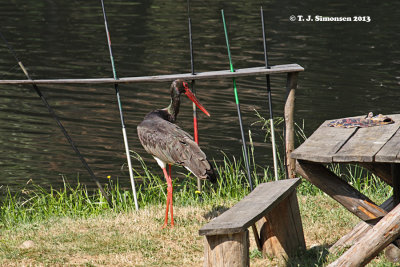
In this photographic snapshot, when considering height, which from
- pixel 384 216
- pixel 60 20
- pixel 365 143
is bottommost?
pixel 384 216

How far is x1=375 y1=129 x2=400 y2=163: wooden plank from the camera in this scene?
4555 mm

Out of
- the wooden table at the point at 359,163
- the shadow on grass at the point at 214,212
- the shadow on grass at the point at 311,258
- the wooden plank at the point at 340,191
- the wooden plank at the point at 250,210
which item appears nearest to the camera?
the wooden plank at the point at 250,210

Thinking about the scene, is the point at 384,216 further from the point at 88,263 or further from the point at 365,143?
the point at 88,263

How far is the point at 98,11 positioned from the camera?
26031 millimetres

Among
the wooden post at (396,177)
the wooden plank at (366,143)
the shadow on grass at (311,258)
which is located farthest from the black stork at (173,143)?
the wooden post at (396,177)

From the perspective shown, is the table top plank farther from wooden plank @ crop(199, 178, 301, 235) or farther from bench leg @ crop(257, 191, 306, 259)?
bench leg @ crop(257, 191, 306, 259)

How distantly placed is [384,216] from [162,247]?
6.86 ft

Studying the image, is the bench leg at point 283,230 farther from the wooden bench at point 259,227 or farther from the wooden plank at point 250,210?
the wooden plank at point 250,210

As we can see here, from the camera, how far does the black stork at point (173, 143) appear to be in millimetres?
6574

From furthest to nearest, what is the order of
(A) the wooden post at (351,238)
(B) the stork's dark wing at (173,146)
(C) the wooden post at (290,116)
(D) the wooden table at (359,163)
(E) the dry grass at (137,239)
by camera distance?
1. (C) the wooden post at (290,116)
2. (B) the stork's dark wing at (173,146)
3. (E) the dry grass at (137,239)
4. (A) the wooden post at (351,238)
5. (D) the wooden table at (359,163)

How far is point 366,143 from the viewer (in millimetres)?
4957

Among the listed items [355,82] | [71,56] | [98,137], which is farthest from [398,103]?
[71,56]

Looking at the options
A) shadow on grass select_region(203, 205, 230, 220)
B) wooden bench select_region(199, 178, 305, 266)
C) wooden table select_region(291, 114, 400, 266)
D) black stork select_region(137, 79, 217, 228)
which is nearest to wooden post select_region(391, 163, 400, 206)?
wooden table select_region(291, 114, 400, 266)

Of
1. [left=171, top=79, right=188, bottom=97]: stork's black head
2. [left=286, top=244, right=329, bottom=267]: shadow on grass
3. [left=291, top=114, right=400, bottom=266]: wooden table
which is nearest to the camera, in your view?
[left=291, top=114, right=400, bottom=266]: wooden table
